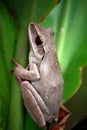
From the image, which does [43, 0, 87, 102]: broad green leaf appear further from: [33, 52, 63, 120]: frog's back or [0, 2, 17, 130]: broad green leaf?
[0, 2, 17, 130]: broad green leaf

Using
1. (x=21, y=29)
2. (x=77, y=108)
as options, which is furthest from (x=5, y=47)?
(x=77, y=108)

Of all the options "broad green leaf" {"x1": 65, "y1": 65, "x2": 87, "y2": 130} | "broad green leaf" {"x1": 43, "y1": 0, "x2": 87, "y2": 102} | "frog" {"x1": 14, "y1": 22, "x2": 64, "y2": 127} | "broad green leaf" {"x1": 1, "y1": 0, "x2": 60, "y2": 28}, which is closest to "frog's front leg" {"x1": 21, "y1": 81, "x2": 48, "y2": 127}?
"frog" {"x1": 14, "y1": 22, "x2": 64, "y2": 127}

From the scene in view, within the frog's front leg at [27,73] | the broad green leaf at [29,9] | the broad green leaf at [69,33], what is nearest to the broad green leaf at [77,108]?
the broad green leaf at [69,33]

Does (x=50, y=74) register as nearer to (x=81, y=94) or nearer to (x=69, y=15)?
(x=69, y=15)

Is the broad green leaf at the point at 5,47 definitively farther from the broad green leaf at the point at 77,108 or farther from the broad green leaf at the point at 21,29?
the broad green leaf at the point at 77,108

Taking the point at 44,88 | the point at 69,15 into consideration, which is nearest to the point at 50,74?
the point at 44,88

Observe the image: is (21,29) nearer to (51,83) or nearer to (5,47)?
(5,47)

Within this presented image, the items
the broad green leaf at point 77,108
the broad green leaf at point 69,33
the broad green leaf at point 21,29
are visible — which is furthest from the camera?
the broad green leaf at point 77,108
